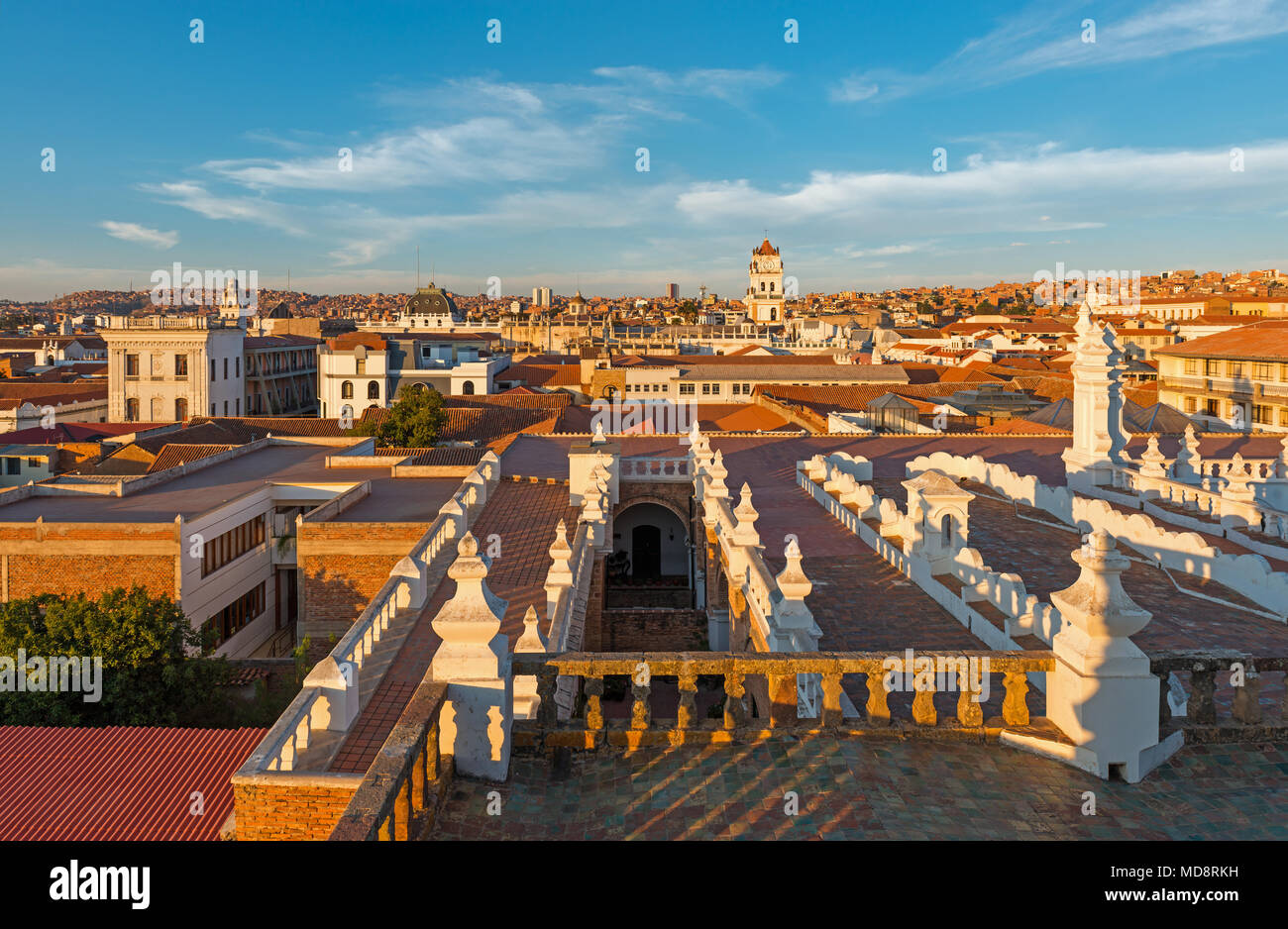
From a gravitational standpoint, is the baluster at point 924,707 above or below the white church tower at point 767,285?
below

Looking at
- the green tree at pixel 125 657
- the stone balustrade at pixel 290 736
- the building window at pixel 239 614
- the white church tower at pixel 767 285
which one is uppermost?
the white church tower at pixel 767 285

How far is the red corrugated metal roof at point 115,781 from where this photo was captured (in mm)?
9633

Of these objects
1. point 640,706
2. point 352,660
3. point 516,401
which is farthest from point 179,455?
point 640,706

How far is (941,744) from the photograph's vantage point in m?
6.37

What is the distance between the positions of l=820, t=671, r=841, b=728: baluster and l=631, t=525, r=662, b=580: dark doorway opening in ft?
62.8

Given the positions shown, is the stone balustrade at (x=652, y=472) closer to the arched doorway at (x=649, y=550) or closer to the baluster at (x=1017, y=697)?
the arched doorway at (x=649, y=550)

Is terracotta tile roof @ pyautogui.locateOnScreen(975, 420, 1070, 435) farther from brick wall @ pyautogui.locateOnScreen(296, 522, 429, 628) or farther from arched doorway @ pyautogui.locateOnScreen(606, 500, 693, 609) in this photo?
brick wall @ pyautogui.locateOnScreen(296, 522, 429, 628)

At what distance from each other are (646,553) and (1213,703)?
65.1 feet

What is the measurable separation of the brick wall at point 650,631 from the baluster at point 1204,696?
11291 millimetres

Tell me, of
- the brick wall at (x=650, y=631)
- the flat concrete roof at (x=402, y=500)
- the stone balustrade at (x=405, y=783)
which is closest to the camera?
the stone balustrade at (x=405, y=783)

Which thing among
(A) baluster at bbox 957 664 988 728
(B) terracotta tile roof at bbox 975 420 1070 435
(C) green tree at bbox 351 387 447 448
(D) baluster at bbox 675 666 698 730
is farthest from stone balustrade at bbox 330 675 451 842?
(C) green tree at bbox 351 387 447 448

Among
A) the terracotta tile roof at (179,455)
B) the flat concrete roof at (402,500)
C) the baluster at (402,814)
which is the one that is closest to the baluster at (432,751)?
the baluster at (402,814)

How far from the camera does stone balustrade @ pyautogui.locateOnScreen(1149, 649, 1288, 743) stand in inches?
247

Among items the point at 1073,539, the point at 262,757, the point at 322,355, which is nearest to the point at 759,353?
the point at 322,355
